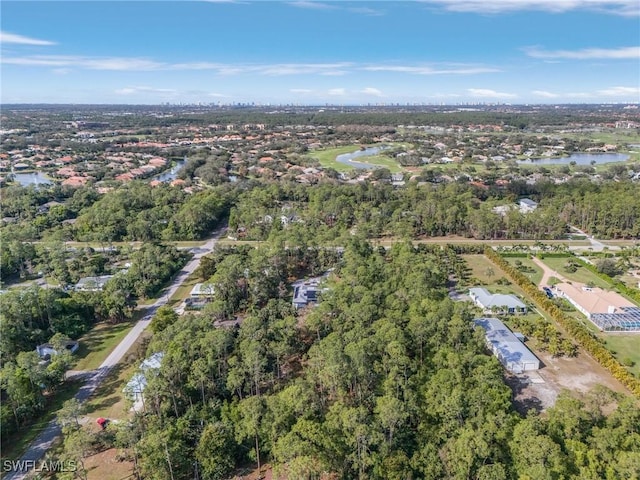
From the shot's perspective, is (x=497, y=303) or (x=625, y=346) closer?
(x=625, y=346)

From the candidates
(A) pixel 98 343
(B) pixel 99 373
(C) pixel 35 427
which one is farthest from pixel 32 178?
(C) pixel 35 427

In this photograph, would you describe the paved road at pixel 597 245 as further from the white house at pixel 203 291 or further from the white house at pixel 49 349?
the white house at pixel 49 349

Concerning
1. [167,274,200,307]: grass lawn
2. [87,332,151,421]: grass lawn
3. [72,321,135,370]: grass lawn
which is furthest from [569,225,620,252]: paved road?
[72,321,135,370]: grass lawn

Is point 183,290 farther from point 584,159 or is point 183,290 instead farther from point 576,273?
point 584,159

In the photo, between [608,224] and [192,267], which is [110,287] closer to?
[192,267]

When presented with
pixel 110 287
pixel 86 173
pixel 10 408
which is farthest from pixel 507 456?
pixel 86 173

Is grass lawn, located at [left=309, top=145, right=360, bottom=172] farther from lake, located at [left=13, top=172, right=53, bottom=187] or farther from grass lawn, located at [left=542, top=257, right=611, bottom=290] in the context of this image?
lake, located at [left=13, top=172, right=53, bottom=187]
